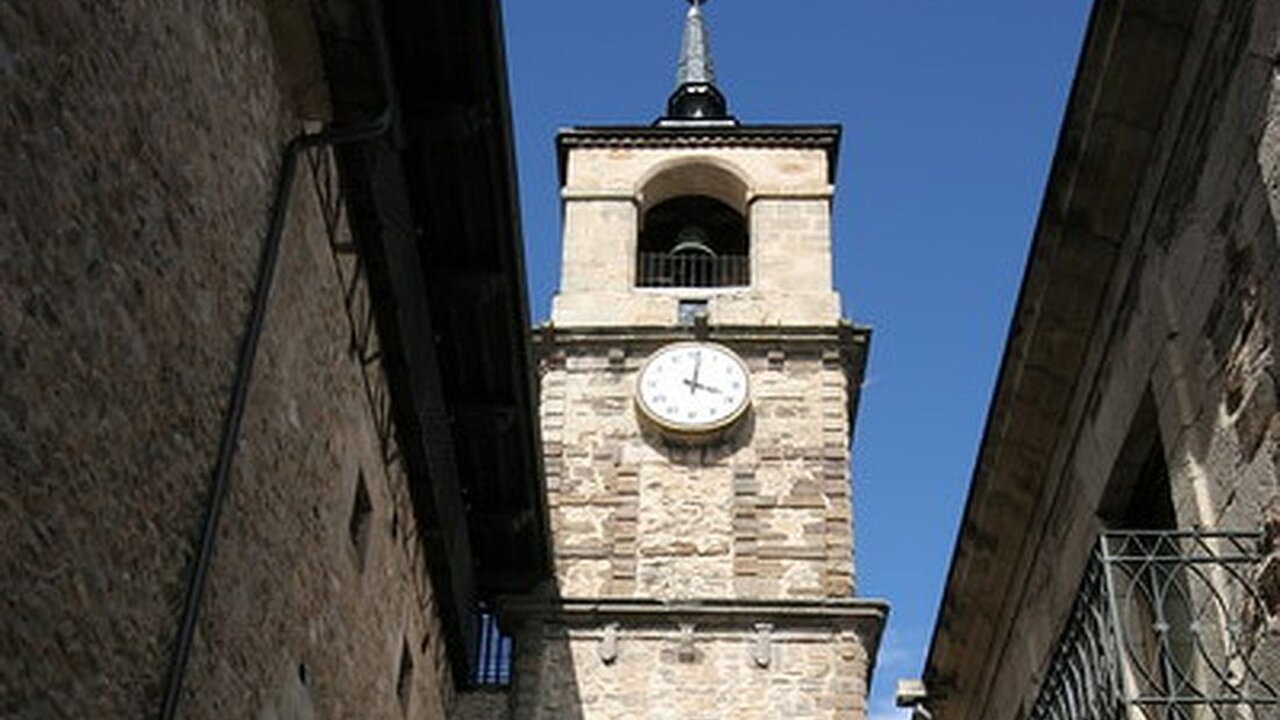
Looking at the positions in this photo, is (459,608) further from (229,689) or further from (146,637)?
Result: (146,637)

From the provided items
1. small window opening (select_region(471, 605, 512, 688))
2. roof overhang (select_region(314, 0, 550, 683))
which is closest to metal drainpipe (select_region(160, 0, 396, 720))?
roof overhang (select_region(314, 0, 550, 683))

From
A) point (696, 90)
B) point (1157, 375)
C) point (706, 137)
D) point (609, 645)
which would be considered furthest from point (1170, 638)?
point (696, 90)

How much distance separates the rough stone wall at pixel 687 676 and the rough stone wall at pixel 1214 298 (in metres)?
9.33

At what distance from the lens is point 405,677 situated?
1273 cm

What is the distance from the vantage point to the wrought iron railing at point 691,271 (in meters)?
20.5

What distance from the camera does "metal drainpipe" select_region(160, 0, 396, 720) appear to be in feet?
23.1

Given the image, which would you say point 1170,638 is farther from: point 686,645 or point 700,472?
point 700,472

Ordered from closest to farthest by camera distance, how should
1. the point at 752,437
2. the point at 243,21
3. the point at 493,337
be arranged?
the point at 243,21, the point at 493,337, the point at 752,437

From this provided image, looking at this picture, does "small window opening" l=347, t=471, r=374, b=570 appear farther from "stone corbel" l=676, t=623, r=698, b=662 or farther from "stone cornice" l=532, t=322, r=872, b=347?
"stone cornice" l=532, t=322, r=872, b=347

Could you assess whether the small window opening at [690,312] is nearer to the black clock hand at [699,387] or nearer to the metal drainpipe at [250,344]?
the black clock hand at [699,387]

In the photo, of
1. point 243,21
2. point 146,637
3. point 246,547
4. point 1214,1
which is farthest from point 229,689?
point 1214,1

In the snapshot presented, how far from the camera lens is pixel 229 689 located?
26.0 ft

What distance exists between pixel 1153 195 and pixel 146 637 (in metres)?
4.20

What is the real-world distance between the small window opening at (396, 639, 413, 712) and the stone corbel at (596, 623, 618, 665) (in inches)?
159
